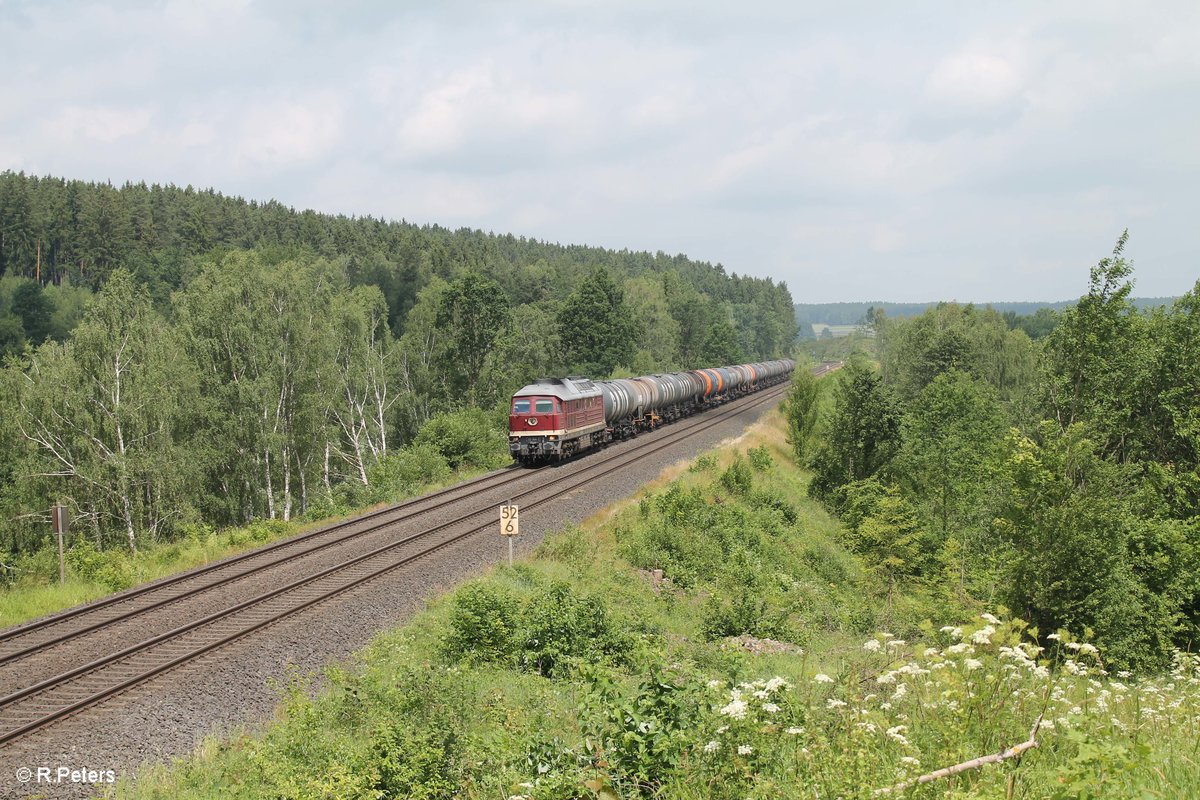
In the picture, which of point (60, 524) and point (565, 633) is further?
point (60, 524)

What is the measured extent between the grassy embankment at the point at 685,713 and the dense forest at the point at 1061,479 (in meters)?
3.31

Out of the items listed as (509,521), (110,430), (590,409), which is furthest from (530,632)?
(110,430)

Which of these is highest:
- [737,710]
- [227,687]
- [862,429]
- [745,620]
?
[737,710]

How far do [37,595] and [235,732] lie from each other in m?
9.55

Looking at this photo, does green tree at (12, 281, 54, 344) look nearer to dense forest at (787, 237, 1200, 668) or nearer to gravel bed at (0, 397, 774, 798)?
dense forest at (787, 237, 1200, 668)

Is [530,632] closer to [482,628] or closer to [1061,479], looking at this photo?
[482,628]

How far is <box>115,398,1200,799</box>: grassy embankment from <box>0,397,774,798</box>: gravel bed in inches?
25.7

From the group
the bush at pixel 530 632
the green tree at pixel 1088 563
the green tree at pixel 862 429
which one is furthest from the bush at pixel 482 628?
the green tree at pixel 862 429

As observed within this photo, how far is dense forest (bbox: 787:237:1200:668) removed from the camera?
18.9 meters

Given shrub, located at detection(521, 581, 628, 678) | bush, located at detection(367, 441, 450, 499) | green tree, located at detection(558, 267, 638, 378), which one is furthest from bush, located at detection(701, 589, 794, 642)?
green tree, located at detection(558, 267, 638, 378)

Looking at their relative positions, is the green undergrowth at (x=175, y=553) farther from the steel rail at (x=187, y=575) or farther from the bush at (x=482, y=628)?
the bush at (x=482, y=628)

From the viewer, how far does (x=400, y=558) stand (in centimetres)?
1978

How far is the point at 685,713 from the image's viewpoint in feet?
22.6

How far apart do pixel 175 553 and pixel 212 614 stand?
23.7 ft
